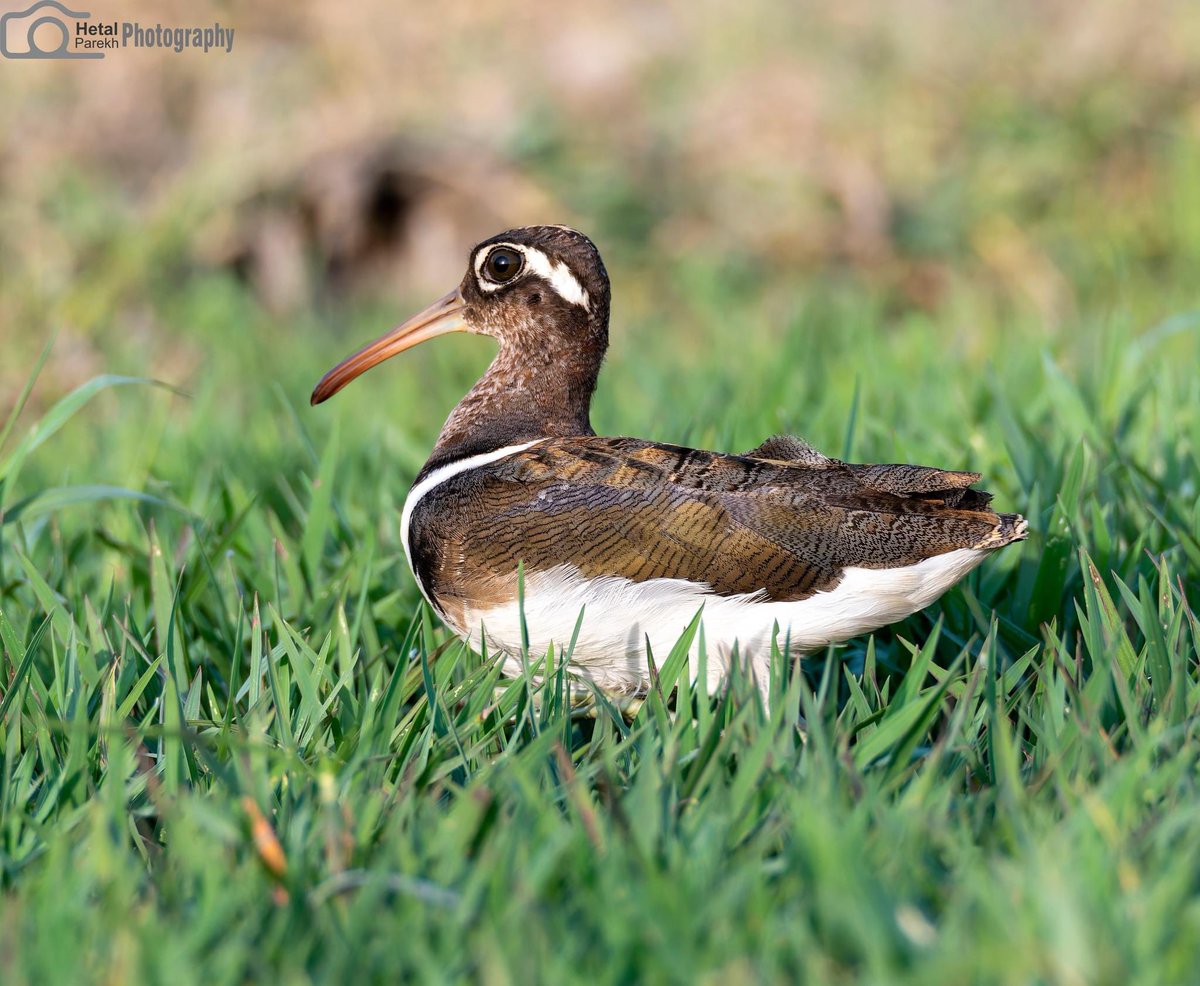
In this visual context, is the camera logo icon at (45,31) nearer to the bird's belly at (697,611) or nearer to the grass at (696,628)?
the grass at (696,628)

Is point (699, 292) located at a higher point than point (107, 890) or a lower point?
higher

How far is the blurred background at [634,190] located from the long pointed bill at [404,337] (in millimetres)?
1644

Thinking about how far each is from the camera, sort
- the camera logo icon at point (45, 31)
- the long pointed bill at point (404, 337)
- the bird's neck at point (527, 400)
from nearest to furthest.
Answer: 1. the bird's neck at point (527, 400)
2. the long pointed bill at point (404, 337)
3. the camera logo icon at point (45, 31)

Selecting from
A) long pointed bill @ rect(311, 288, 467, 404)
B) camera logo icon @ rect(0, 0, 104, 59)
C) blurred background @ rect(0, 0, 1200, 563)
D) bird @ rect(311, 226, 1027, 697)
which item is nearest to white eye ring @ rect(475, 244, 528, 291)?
long pointed bill @ rect(311, 288, 467, 404)

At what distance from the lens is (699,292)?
7297mm

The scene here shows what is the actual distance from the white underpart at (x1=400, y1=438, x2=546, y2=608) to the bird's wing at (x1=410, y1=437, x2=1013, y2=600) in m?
0.07

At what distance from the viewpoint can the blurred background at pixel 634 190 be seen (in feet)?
20.3

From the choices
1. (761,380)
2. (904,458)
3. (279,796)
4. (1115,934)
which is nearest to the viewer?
(1115,934)

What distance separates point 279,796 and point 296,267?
585cm

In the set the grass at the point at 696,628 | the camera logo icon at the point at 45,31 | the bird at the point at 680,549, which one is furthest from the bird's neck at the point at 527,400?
the camera logo icon at the point at 45,31

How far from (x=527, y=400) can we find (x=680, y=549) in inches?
30.8

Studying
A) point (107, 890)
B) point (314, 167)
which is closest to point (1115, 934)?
point (107, 890)

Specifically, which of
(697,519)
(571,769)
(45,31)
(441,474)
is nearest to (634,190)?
(45,31)

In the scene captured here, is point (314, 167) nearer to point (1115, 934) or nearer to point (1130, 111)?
point (1130, 111)
